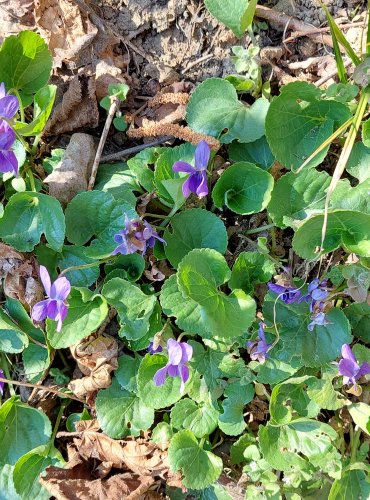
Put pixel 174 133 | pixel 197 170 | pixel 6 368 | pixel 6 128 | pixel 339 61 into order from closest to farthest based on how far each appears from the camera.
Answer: pixel 6 128
pixel 197 170
pixel 339 61
pixel 174 133
pixel 6 368

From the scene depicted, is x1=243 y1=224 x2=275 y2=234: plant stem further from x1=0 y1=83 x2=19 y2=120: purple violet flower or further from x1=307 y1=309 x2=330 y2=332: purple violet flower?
x1=0 y1=83 x2=19 y2=120: purple violet flower

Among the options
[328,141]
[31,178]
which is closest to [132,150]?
[31,178]

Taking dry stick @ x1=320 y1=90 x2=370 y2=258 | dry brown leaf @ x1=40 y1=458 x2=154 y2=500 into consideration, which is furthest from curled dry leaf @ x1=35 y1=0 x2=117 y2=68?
dry brown leaf @ x1=40 y1=458 x2=154 y2=500

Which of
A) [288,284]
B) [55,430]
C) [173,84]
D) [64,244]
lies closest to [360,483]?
[288,284]

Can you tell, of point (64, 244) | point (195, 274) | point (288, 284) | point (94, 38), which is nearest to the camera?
point (195, 274)

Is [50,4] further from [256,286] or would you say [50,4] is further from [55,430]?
[55,430]

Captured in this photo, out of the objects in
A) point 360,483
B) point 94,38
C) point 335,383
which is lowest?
point 360,483

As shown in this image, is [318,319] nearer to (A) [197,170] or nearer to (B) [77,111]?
(A) [197,170]
